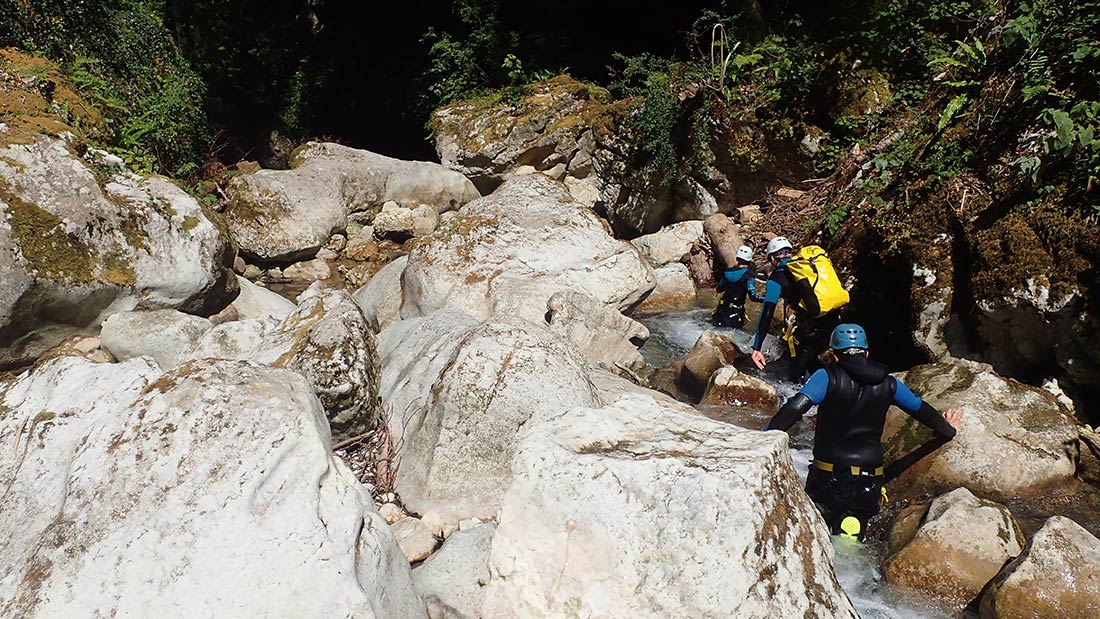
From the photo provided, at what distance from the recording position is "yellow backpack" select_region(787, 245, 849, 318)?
23.4 ft

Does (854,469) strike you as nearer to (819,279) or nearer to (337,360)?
(819,279)

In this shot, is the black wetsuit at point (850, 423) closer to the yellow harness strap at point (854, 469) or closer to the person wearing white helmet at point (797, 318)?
the yellow harness strap at point (854, 469)

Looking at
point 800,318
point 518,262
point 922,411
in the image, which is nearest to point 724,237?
point 800,318

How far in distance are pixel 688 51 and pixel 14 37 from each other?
1203cm

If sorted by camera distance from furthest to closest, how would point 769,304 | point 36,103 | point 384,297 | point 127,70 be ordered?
1. point 127,70
2. point 384,297
3. point 36,103
4. point 769,304

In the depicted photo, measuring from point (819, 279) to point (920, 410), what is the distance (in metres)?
2.26

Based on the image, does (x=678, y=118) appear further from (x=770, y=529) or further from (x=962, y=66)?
(x=770, y=529)

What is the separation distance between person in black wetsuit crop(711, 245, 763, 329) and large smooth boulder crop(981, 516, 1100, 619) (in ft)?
18.2

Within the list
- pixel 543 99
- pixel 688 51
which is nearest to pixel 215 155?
pixel 543 99

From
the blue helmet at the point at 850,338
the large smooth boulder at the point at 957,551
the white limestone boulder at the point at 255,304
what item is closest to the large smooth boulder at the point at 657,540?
the large smooth boulder at the point at 957,551

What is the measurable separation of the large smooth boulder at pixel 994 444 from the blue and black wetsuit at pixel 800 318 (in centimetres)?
149

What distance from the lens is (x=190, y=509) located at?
3184mm

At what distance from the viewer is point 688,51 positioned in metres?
15.0

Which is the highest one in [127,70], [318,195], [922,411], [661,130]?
[127,70]
